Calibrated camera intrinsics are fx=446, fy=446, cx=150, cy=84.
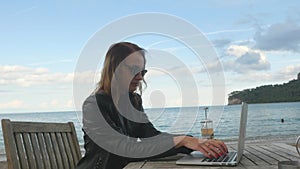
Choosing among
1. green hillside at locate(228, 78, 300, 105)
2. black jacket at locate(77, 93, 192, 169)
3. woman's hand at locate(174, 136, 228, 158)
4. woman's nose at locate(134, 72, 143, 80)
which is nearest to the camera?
black jacket at locate(77, 93, 192, 169)

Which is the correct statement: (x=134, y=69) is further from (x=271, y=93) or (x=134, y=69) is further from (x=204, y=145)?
(x=271, y=93)

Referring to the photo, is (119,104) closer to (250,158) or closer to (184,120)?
(184,120)

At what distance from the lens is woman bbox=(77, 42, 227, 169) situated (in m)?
1.40

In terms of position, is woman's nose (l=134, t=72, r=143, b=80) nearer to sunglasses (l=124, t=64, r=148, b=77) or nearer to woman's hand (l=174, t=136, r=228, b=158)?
sunglasses (l=124, t=64, r=148, b=77)

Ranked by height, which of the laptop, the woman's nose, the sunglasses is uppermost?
the sunglasses

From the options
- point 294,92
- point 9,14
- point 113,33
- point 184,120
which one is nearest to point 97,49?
point 113,33

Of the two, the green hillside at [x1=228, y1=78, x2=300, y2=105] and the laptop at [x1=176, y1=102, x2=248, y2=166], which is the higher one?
the laptop at [x1=176, y1=102, x2=248, y2=166]

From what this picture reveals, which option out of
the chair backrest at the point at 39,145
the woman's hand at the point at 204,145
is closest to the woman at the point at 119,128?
the woman's hand at the point at 204,145

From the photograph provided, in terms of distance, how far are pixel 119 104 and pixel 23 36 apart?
90.8ft

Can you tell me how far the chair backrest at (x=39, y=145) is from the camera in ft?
4.69

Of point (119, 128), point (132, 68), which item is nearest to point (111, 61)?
point (132, 68)

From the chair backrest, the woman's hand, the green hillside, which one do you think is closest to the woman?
the woman's hand

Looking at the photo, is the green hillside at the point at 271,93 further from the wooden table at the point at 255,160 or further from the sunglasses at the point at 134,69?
the sunglasses at the point at 134,69

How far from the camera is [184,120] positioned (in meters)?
1.51
